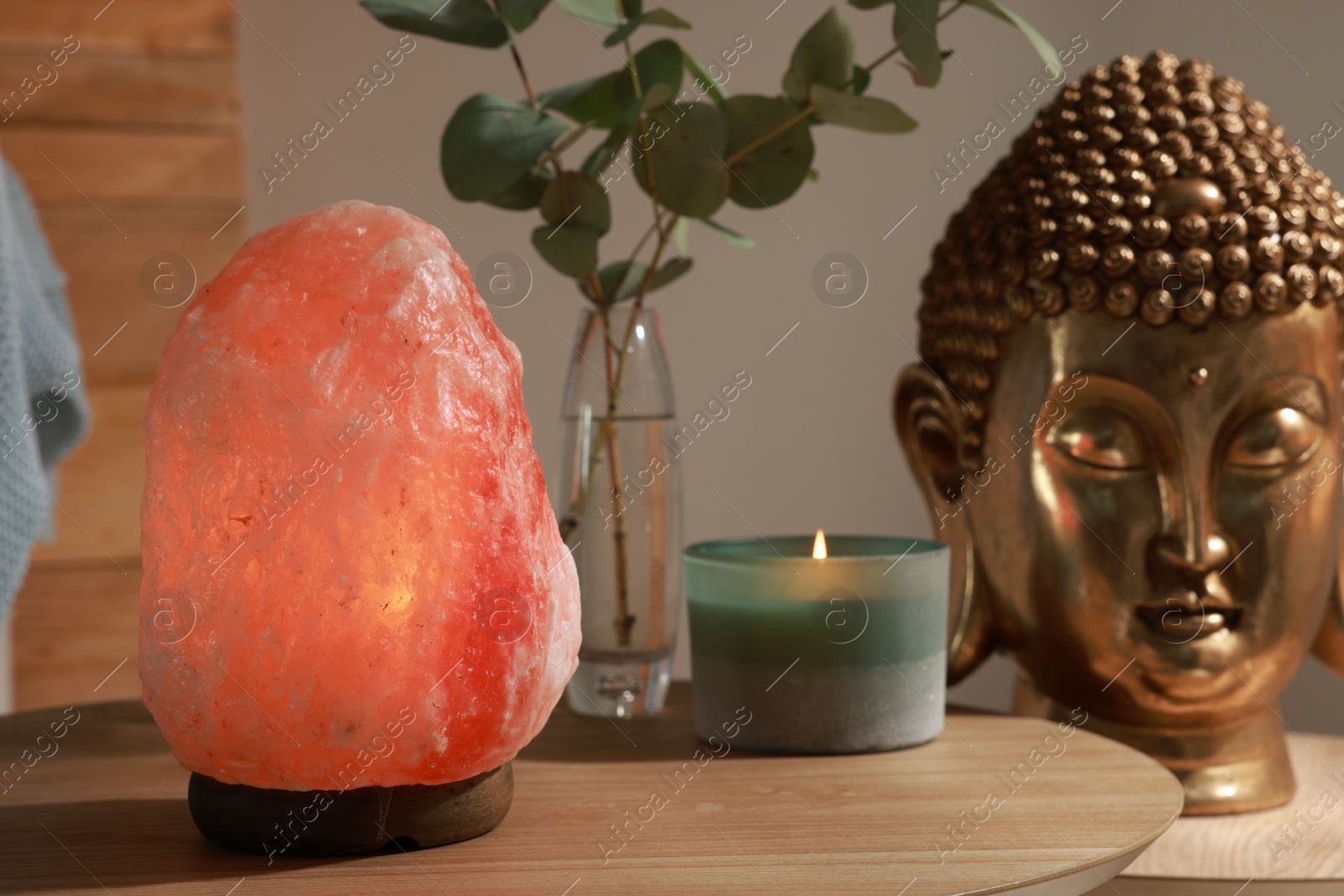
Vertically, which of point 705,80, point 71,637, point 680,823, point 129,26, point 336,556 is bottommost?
point 71,637

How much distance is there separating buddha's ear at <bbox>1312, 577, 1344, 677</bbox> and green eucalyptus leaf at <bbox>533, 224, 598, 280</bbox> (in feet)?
1.88

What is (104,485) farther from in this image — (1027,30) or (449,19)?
(1027,30)

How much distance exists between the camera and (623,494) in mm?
795

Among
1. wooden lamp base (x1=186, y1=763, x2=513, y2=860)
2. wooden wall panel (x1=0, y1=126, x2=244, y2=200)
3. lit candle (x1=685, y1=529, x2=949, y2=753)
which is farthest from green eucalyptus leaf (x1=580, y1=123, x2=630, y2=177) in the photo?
wooden wall panel (x1=0, y1=126, x2=244, y2=200)

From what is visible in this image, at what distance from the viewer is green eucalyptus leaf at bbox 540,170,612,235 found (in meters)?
0.74

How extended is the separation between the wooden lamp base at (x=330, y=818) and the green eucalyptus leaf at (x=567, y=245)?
0.36m

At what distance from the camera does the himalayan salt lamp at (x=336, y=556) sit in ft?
1.50

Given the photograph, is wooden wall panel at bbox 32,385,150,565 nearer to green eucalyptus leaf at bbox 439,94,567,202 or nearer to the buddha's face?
green eucalyptus leaf at bbox 439,94,567,202

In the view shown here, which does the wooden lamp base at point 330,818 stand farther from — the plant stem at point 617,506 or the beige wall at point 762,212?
the beige wall at point 762,212

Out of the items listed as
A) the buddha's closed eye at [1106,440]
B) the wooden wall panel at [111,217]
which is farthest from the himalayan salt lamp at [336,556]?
the wooden wall panel at [111,217]

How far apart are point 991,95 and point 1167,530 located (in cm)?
85

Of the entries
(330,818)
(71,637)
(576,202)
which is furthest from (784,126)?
(71,637)

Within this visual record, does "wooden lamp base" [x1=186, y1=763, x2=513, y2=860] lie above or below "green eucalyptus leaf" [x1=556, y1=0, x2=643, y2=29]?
below

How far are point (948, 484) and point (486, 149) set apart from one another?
0.41 meters
